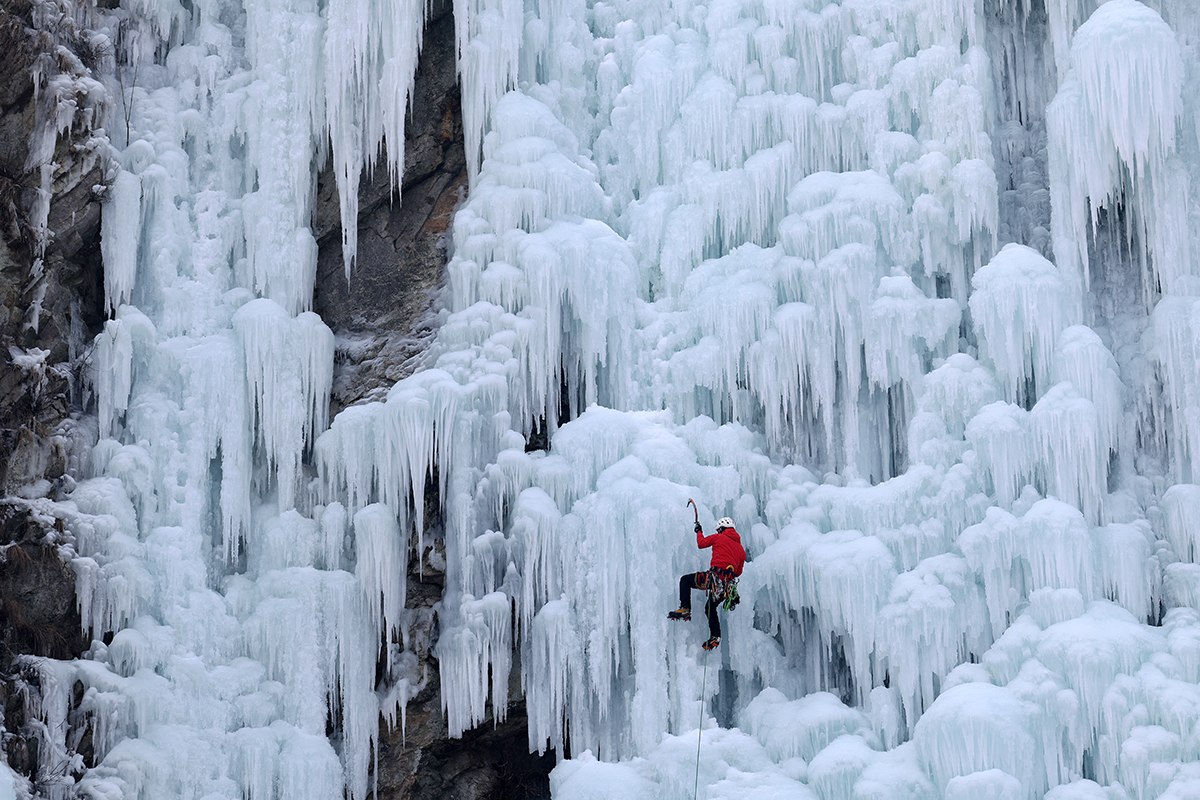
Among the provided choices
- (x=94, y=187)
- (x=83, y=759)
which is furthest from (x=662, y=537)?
(x=94, y=187)

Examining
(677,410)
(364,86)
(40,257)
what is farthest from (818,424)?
(40,257)

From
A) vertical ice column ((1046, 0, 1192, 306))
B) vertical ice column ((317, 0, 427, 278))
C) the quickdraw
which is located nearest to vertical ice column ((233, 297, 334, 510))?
vertical ice column ((317, 0, 427, 278))

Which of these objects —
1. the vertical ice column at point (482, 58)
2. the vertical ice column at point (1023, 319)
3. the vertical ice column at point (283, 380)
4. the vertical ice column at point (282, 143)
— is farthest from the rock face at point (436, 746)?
the vertical ice column at point (1023, 319)

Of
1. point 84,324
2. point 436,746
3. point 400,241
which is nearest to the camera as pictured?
point 436,746

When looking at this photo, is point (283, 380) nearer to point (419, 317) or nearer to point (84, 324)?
point (419, 317)

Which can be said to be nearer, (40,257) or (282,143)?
(40,257)

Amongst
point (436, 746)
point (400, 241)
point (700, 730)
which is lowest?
point (436, 746)
